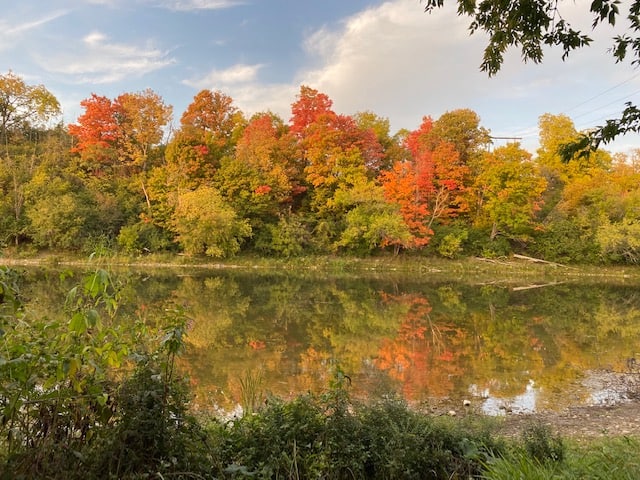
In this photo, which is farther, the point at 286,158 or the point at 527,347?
the point at 286,158

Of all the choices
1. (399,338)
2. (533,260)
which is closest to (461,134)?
(533,260)

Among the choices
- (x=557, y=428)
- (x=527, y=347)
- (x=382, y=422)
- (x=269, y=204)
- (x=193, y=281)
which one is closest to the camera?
(x=382, y=422)

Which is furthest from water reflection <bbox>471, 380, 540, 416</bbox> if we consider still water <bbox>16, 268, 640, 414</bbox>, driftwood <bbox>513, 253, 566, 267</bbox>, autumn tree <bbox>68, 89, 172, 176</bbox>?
autumn tree <bbox>68, 89, 172, 176</bbox>

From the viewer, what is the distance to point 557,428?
4.99 metres

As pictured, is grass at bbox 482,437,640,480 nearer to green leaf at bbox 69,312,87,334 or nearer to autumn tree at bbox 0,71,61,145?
green leaf at bbox 69,312,87,334

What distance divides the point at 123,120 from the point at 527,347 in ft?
94.6

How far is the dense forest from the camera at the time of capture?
24656 mm

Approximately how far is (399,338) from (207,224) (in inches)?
633

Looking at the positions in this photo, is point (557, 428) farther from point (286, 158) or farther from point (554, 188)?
point (554, 188)

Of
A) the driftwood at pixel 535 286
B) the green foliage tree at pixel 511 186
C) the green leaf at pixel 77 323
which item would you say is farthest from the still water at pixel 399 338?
the green foliage tree at pixel 511 186

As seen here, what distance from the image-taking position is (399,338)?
9672 millimetres

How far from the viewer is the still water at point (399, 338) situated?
6.36m

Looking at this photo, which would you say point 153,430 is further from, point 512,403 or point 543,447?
point 512,403

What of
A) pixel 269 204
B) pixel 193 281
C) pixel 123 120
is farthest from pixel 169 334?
pixel 123 120
